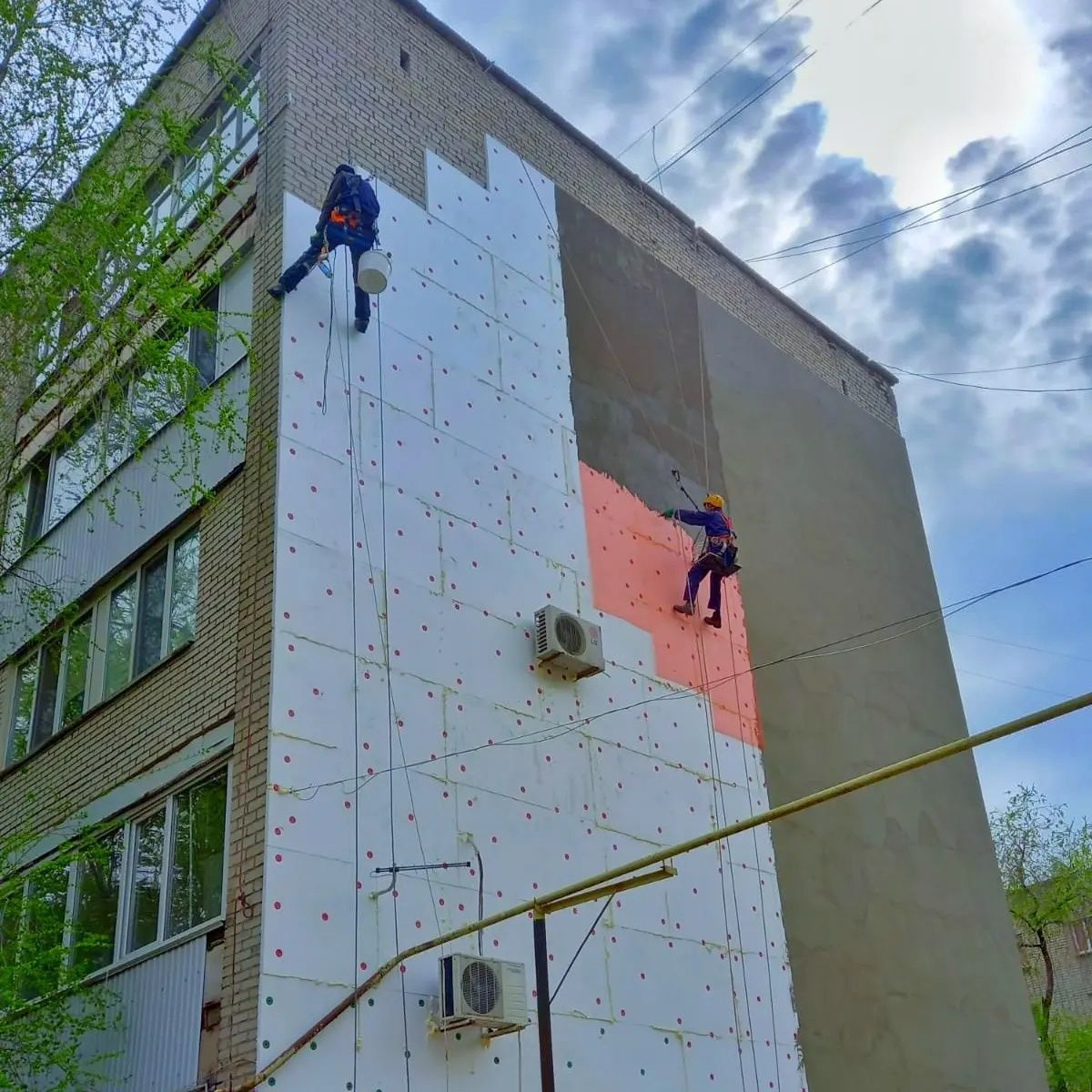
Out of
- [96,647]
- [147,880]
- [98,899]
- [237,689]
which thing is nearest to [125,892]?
[147,880]

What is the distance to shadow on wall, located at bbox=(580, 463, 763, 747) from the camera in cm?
1450

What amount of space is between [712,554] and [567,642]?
9.64 feet

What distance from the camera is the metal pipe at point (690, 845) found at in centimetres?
694

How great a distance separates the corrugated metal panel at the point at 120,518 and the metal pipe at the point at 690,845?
4.90m

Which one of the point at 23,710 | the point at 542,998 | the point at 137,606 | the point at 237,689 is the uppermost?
the point at 137,606

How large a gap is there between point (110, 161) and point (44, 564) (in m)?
5.23

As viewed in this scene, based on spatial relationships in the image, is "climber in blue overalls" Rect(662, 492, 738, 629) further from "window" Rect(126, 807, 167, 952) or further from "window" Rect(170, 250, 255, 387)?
"window" Rect(126, 807, 167, 952)

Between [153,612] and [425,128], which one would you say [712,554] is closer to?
[425,128]

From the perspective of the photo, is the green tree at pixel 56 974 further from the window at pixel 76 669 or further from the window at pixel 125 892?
the window at pixel 76 669

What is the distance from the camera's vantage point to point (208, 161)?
50.6ft

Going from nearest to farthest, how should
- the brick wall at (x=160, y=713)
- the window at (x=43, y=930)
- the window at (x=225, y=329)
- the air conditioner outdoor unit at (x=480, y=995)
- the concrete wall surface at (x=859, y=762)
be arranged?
the air conditioner outdoor unit at (x=480, y=995) → the window at (x=43, y=930) → the brick wall at (x=160, y=713) → the window at (x=225, y=329) → the concrete wall surface at (x=859, y=762)

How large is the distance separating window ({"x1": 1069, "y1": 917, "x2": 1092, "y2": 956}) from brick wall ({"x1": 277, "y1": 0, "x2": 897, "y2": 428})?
2417 centimetres

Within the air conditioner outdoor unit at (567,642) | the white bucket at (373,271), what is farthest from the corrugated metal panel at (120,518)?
the air conditioner outdoor unit at (567,642)

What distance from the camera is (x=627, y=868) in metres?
8.73
